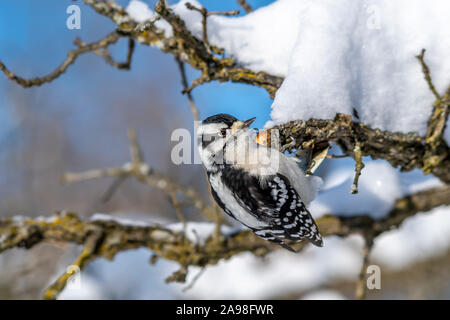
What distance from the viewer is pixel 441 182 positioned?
1897mm

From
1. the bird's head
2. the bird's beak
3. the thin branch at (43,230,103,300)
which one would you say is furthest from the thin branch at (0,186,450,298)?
the bird's beak

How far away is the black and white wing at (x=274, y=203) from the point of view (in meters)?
1.58

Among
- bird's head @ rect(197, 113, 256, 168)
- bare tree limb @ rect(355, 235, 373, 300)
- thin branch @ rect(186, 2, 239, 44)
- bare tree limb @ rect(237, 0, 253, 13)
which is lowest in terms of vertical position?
bare tree limb @ rect(355, 235, 373, 300)

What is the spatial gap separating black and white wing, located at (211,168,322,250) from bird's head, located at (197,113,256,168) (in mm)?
128

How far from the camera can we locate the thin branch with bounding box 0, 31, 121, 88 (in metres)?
1.57

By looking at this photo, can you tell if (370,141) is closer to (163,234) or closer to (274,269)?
(163,234)

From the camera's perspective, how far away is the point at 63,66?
1.74m

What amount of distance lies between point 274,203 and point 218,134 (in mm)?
415

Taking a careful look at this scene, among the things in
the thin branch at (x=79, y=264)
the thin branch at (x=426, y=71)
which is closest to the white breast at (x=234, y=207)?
the thin branch at (x=79, y=264)

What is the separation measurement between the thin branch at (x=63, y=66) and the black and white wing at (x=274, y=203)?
37.2 inches

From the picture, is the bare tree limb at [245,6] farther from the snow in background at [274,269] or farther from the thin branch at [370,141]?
the snow in background at [274,269]

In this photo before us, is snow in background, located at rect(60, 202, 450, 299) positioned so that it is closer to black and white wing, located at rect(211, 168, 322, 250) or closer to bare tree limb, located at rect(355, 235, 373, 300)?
bare tree limb, located at rect(355, 235, 373, 300)
